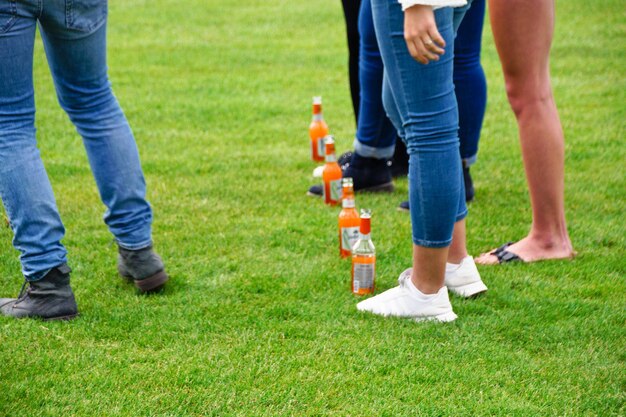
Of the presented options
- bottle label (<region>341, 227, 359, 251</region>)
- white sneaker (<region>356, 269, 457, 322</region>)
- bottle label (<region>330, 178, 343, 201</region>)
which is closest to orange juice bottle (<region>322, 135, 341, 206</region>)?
bottle label (<region>330, 178, 343, 201</region>)

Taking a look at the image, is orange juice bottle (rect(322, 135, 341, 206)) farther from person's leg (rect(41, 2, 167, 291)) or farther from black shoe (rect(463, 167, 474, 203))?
person's leg (rect(41, 2, 167, 291))

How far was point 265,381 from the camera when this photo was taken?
309 centimetres

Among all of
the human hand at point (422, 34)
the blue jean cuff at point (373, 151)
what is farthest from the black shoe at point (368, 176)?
the human hand at point (422, 34)

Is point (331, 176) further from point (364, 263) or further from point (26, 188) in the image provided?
point (26, 188)

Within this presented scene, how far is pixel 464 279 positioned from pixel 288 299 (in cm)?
72

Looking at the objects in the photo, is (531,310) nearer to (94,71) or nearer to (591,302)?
(591,302)

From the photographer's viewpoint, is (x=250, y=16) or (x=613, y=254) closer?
(x=613, y=254)

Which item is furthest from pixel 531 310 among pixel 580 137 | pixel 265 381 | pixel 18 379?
pixel 580 137

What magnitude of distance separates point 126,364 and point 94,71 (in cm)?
116

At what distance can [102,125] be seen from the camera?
3.71 meters

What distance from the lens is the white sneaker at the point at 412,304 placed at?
3.53 metres

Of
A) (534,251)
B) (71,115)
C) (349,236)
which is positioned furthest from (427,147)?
(71,115)

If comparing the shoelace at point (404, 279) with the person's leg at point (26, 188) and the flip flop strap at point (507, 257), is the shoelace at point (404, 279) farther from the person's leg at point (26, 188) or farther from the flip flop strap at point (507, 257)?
the person's leg at point (26, 188)

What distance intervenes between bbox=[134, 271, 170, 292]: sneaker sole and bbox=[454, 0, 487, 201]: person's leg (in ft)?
5.89
